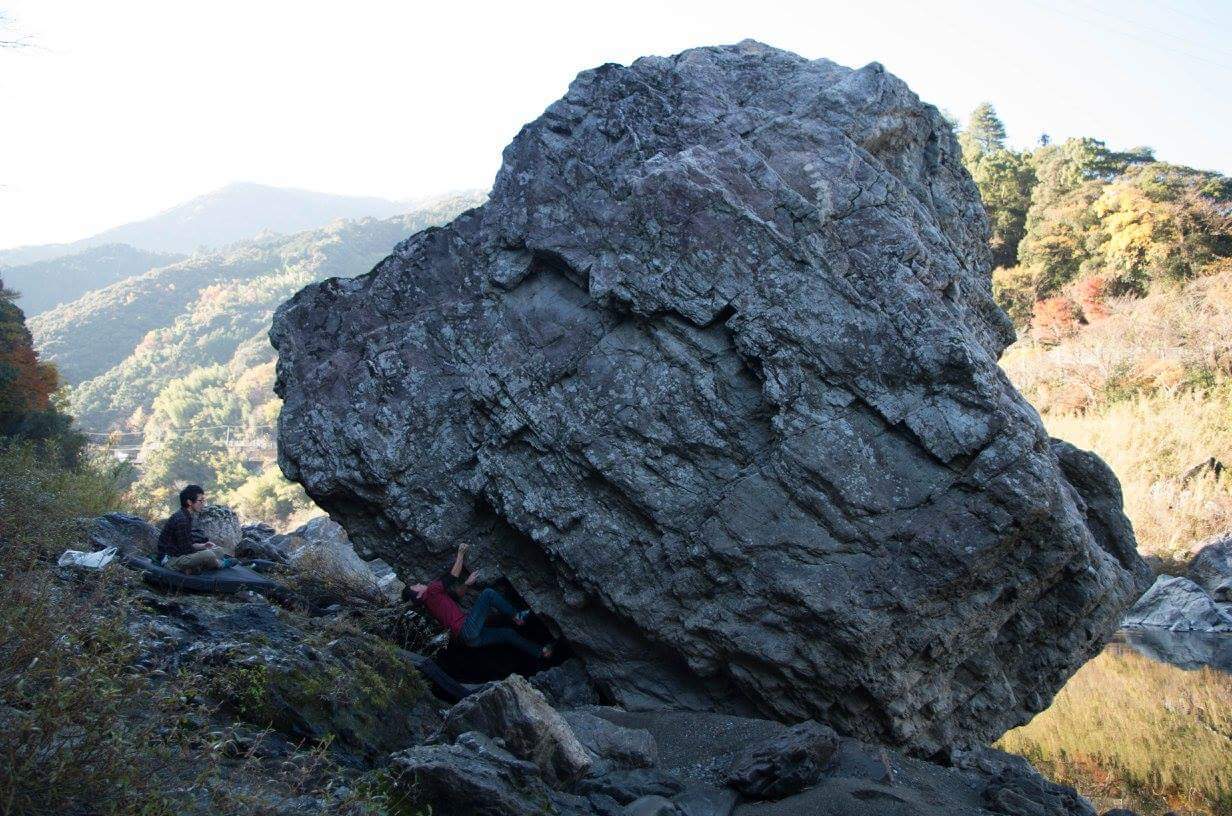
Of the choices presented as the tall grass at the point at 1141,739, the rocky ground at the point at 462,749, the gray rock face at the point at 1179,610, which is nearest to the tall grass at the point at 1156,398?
the gray rock face at the point at 1179,610

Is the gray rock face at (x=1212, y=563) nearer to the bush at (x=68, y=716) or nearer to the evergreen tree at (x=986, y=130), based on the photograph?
the bush at (x=68, y=716)

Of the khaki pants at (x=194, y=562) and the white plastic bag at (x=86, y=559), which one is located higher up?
the white plastic bag at (x=86, y=559)

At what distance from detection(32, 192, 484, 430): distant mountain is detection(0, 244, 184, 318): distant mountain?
4550 millimetres

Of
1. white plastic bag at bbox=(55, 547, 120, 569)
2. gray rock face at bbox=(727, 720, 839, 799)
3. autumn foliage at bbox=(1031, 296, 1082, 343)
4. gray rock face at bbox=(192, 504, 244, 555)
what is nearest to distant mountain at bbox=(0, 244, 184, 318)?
gray rock face at bbox=(192, 504, 244, 555)

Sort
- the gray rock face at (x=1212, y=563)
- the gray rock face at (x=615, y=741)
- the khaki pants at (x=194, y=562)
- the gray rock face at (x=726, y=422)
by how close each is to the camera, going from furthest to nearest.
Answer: the gray rock face at (x=1212, y=563) → the khaki pants at (x=194, y=562) → the gray rock face at (x=726, y=422) → the gray rock face at (x=615, y=741)

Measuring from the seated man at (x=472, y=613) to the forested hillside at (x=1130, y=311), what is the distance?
18.0 m

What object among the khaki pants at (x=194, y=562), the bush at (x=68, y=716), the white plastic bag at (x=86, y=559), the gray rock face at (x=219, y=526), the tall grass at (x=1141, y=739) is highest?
the bush at (x=68, y=716)

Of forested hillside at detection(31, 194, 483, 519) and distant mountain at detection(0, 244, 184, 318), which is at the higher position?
distant mountain at detection(0, 244, 184, 318)

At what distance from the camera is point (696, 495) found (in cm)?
768

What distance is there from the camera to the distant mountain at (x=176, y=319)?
6588cm

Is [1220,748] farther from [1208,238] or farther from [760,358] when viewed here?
[1208,238]

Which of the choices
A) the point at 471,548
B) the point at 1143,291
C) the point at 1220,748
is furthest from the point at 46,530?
the point at 1143,291

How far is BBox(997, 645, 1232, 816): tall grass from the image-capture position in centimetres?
940

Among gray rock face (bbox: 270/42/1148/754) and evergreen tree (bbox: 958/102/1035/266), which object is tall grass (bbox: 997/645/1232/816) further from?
evergreen tree (bbox: 958/102/1035/266)
